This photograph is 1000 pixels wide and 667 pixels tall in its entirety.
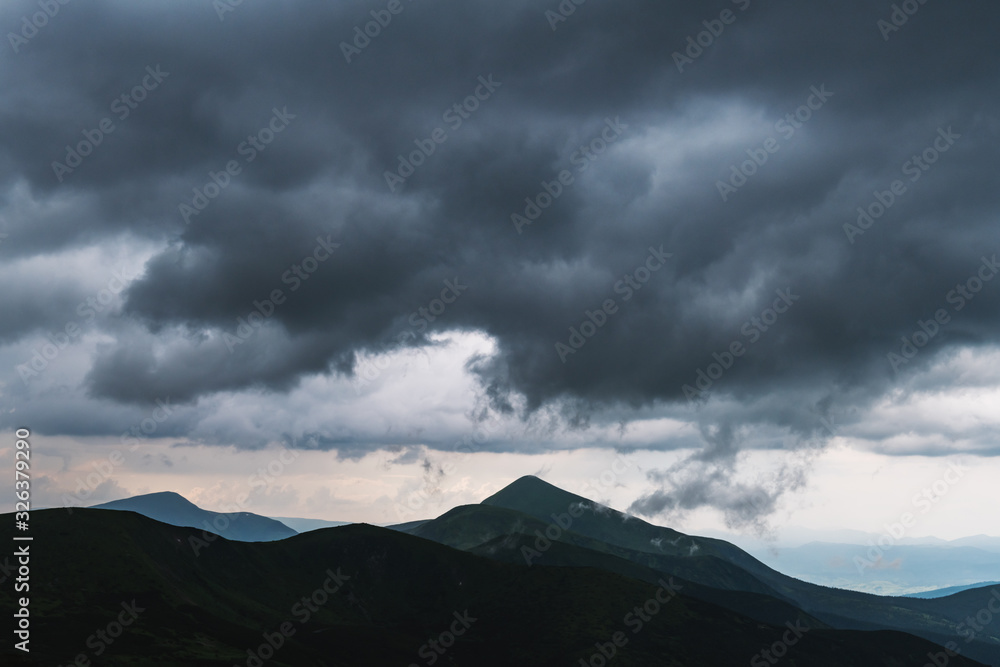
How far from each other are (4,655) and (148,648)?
4286 centimetres

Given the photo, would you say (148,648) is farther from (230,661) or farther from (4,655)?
(4,655)

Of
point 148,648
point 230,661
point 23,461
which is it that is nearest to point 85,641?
point 148,648

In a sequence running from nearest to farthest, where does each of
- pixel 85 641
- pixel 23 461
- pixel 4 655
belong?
1. pixel 23 461
2. pixel 4 655
3. pixel 85 641

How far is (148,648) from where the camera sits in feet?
637

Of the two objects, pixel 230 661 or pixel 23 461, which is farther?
pixel 230 661

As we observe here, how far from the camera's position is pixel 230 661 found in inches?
7741

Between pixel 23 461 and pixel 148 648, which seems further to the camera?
pixel 148 648

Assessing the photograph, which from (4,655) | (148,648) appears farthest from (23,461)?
(148,648)

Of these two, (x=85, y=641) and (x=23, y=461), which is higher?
(x=23, y=461)

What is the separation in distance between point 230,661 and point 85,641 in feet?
120

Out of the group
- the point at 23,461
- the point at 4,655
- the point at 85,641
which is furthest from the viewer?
the point at 85,641

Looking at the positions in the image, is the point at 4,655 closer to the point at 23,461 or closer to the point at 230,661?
the point at 230,661

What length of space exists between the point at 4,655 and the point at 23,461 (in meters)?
68.1

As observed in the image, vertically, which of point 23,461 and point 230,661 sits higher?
point 23,461
